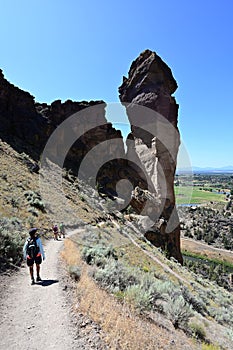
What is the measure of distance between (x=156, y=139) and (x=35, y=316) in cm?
3258

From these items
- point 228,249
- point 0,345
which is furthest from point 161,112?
point 228,249

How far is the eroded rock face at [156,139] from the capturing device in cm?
3366

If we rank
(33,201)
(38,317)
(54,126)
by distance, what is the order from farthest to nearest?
(54,126) < (33,201) < (38,317)

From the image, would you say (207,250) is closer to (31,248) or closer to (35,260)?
(35,260)

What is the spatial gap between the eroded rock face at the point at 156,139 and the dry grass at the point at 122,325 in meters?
26.1

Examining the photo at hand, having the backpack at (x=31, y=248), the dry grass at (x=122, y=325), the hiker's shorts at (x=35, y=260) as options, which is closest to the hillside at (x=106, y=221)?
the dry grass at (x=122, y=325)

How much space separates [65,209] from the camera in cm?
2161

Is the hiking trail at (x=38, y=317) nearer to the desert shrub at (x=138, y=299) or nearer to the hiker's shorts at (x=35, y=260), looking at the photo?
the hiker's shorts at (x=35, y=260)

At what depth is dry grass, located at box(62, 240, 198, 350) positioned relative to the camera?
415 centimetres

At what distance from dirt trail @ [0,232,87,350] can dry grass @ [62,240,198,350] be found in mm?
509

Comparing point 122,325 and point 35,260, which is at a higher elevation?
point 35,260

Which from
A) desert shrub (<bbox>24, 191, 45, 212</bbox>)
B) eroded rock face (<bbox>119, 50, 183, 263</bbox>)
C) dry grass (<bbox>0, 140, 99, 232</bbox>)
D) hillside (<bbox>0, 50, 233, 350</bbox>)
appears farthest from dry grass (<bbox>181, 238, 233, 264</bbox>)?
desert shrub (<bbox>24, 191, 45, 212</bbox>)

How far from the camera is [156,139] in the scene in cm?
3500

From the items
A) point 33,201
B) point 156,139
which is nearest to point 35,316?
point 33,201
